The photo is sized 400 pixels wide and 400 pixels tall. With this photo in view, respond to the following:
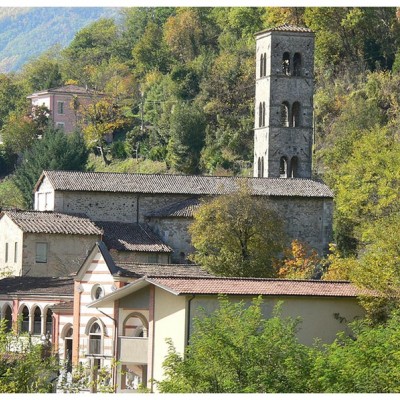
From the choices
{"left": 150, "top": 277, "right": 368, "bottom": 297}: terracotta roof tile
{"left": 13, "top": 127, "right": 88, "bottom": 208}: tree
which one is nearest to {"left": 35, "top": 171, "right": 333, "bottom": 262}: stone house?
{"left": 13, "top": 127, "right": 88, "bottom": 208}: tree

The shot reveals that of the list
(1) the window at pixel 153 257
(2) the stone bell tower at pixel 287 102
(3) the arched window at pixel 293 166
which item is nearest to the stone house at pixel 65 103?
(2) the stone bell tower at pixel 287 102

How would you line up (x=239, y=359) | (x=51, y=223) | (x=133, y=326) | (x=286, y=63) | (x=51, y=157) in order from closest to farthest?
(x=239, y=359)
(x=133, y=326)
(x=51, y=223)
(x=286, y=63)
(x=51, y=157)

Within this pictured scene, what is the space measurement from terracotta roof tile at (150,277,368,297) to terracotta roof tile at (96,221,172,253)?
23.5 meters

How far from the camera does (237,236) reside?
66.5 m

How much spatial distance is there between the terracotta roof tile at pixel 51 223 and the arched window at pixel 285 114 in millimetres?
12640

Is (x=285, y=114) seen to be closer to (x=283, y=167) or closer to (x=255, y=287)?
(x=283, y=167)

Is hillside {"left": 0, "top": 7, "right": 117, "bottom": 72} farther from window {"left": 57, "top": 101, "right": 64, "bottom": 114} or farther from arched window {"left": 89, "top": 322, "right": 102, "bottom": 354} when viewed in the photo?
arched window {"left": 89, "top": 322, "right": 102, "bottom": 354}

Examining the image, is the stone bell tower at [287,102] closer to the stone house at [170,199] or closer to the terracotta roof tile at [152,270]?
the stone house at [170,199]

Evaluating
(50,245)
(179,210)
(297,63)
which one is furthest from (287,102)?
(50,245)

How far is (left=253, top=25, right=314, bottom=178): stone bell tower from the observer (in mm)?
79875

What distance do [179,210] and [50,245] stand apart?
543cm

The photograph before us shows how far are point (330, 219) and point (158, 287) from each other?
97.1 feet

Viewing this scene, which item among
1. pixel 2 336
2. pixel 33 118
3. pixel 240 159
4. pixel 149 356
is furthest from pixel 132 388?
pixel 33 118

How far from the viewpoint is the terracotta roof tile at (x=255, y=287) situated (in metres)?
44.0
